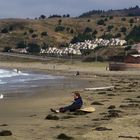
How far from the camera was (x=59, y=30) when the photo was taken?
148750 millimetres

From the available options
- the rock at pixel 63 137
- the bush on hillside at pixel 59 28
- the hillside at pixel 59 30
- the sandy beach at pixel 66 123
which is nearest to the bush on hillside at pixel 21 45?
the hillside at pixel 59 30

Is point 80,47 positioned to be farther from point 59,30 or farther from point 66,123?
point 66,123

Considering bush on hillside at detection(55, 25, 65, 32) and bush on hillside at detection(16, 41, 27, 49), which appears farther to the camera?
bush on hillside at detection(55, 25, 65, 32)

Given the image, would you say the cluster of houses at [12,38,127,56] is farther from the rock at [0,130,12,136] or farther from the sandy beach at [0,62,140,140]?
the rock at [0,130,12,136]

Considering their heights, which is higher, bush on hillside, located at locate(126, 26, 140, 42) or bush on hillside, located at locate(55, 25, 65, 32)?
bush on hillside, located at locate(55, 25, 65, 32)

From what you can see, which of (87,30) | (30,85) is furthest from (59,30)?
(30,85)

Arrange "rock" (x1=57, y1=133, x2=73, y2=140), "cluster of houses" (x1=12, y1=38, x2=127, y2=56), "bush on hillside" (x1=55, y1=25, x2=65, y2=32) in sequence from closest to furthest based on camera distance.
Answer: "rock" (x1=57, y1=133, x2=73, y2=140)
"cluster of houses" (x1=12, y1=38, x2=127, y2=56)
"bush on hillside" (x1=55, y1=25, x2=65, y2=32)

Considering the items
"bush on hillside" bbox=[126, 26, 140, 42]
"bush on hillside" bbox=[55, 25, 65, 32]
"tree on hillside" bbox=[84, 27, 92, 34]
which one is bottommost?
"bush on hillside" bbox=[126, 26, 140, 42]

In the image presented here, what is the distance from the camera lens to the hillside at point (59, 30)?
13888 cm

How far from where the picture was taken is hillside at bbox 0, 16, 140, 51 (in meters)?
139

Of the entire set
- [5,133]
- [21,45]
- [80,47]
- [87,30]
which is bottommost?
[80,47]

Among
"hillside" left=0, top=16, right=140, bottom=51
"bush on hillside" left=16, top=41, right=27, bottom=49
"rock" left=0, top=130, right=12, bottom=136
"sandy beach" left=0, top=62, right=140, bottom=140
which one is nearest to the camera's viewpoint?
"sandy beach" left=0, top=62, right=140, bottom=140

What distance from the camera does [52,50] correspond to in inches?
4786

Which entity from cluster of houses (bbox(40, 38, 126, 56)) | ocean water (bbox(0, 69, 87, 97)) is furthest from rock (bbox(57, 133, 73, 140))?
cluster of houses (bbox(40, 38, 126, 56))
